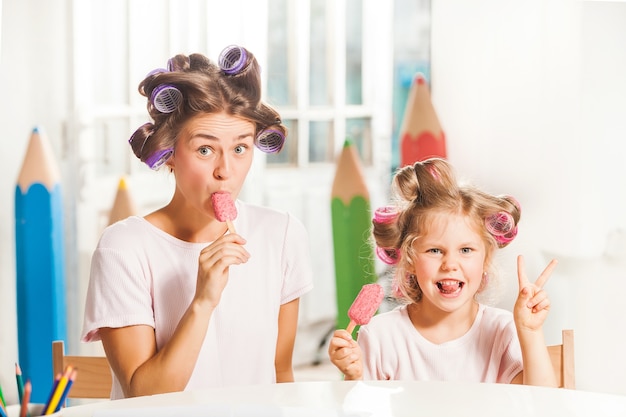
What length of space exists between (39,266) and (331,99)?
0.56 m

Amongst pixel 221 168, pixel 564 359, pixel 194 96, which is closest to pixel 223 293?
pixel 221 168

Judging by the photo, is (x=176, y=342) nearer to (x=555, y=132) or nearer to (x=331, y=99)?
(x=331, y=99)

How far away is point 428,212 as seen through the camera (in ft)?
4.52

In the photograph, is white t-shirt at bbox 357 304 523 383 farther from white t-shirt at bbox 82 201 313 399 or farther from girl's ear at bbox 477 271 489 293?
white t-shirt at bbox 82 201 313 399

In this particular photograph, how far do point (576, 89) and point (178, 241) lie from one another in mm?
759

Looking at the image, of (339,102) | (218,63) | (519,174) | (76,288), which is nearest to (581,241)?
(519,174)

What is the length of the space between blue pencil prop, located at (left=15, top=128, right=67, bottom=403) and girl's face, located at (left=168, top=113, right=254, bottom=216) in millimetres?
251

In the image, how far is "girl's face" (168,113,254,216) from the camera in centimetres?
134

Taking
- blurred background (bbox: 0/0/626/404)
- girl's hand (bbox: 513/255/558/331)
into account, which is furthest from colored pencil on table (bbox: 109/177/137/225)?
girl's hand (bbox: 513/255/558/331)

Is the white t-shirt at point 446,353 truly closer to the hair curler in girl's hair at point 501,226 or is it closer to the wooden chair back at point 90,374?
the hair curler in girl's hair at point 501,226

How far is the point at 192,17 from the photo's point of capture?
1.48m

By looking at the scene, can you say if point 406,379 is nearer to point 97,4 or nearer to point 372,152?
point 372,152

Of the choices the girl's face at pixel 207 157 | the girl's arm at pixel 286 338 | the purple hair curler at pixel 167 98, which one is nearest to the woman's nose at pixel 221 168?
the girl's face at pixel 207 157

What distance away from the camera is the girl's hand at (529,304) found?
134cm
